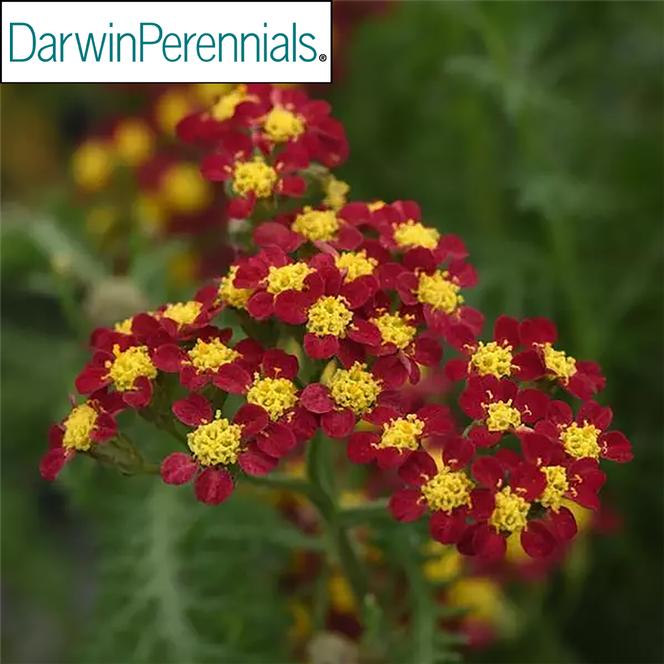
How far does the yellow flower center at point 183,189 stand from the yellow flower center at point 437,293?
1.98 feet

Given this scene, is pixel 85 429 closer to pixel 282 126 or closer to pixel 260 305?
pixel 260 305

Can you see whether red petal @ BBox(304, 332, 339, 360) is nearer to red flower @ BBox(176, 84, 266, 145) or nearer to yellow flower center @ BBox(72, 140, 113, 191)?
red flower @ BBox(176, 84, 266, 145)

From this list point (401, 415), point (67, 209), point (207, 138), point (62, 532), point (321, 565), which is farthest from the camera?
point (62, 532)

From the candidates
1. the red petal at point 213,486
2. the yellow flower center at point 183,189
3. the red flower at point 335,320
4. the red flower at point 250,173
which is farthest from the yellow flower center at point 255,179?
the yellow flower center at point 183,189

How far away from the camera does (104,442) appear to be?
675 millimetres

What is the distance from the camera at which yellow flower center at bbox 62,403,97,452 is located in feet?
2.17

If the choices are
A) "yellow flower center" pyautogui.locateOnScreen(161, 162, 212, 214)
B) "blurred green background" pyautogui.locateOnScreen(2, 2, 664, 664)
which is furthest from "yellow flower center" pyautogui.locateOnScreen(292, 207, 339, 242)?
"yellow flower center" pyautogui.locateOnScreen(161, 162, 212, 214)

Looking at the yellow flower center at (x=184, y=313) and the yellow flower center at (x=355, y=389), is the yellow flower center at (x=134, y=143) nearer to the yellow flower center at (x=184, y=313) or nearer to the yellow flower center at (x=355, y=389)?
the yellow flower center at (x=184, y=313)

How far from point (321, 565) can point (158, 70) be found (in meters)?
0.43

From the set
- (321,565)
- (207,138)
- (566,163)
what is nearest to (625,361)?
(566,163)

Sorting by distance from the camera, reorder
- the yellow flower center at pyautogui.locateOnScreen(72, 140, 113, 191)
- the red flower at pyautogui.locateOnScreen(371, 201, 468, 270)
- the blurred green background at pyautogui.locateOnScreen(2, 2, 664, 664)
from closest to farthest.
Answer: the red flower at pyautogui.locateOnScreen(371, 201, 468, 270), the blurred green background at pyautogui.locateOnScreen(2, 2, 664, 664), the yellow flower center at pyautogui.locateOnScreen(72, 140, 113, 191)

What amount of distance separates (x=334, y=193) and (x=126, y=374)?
21cm

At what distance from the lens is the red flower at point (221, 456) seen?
0.62 metres

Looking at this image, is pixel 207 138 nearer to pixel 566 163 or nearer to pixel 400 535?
pixel 400 535
